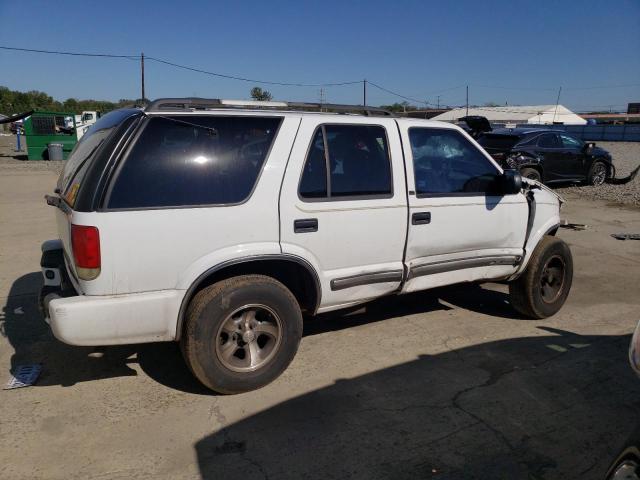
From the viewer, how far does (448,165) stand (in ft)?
14.3

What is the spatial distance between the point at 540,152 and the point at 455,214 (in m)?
10.4

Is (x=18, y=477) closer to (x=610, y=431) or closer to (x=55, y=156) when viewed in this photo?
(x=610, y=431)

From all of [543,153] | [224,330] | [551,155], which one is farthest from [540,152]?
[224,330]

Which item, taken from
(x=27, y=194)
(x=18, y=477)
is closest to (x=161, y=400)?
(x=18, y=477)

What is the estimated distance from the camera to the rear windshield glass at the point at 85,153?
3234 mm

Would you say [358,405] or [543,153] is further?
[543,153]

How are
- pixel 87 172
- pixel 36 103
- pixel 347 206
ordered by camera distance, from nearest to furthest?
1. pixel 87 172
2. pixel 347 206
3. pixel 36 103

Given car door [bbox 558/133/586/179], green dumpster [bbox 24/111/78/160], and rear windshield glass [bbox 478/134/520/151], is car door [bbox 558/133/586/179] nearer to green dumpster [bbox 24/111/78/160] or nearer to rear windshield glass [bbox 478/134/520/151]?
rear windshield glass [bbox 478/134/520/151]

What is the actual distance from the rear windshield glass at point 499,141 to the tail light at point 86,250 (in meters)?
11.8

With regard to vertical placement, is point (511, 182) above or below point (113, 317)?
above

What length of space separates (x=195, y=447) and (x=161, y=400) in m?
0.61

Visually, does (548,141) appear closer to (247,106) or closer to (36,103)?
(247,106)

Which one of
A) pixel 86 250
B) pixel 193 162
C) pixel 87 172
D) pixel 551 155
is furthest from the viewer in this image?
pixel 551 155

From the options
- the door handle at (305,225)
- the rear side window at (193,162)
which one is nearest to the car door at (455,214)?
the door handle at (305,225)
